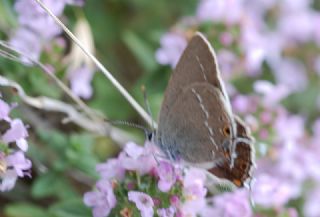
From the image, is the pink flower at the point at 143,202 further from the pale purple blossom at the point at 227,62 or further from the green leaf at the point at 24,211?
the pale purple blossom at the point at 227,62

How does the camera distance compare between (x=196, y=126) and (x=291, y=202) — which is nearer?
(x=196, y=126)

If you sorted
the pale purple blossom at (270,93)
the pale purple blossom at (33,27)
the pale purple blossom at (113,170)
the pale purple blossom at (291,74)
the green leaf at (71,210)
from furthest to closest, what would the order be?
1. the pale purple blossom at (291,74)
2. the pale purple blossom at (270,93)
3. the pale purple blossom at (33,27)
4. the green leaf at (71,210)
5. the pale purple blossom at (113,170)

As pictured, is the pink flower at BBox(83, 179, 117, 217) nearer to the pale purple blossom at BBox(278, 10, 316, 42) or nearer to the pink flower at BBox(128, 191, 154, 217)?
the pink flower at BBox(128, 191, 154, 217)

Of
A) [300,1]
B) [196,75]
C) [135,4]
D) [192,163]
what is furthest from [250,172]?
[300,1]

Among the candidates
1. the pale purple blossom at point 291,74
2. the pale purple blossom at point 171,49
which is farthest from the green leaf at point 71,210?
the pale purple blossom at point 291,74

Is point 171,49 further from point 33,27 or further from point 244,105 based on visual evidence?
point 33,27

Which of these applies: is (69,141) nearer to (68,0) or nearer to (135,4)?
(68,0)
